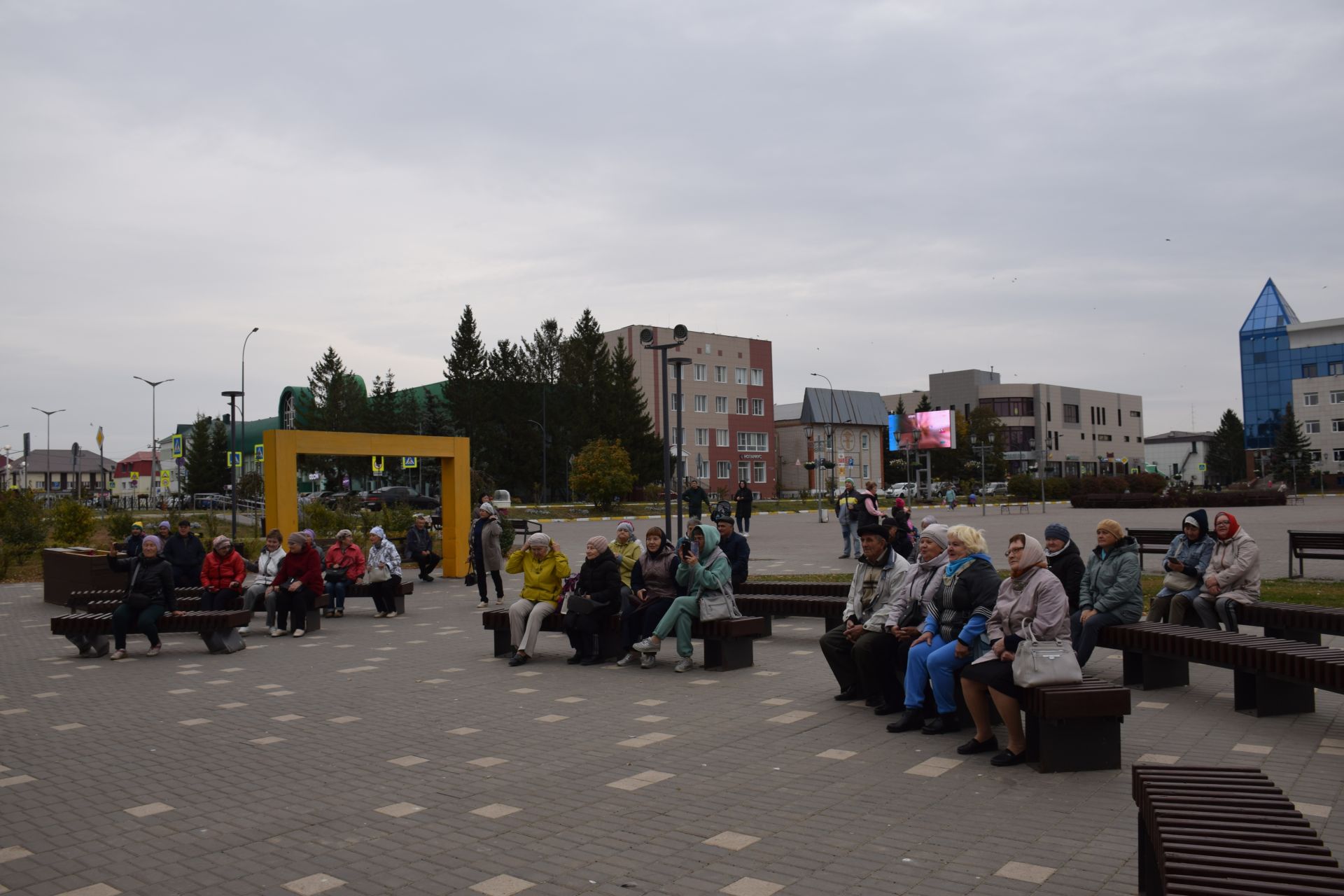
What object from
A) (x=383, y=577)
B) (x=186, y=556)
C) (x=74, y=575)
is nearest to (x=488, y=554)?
(x=383, y=577)

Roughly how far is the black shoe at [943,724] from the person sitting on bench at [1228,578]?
3630 millimetres

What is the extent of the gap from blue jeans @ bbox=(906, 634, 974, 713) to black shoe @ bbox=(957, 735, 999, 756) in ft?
1.52

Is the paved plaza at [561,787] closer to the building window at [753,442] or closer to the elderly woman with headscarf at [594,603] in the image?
the elderly woman with headscarf at [594,603]

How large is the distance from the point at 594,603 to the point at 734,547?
230cm

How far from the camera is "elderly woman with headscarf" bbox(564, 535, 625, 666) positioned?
35.2ft

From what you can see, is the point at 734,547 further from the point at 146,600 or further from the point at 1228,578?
the point at 146,600

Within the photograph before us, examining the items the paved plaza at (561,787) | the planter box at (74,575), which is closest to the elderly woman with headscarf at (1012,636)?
the paved plaza at (561,787)

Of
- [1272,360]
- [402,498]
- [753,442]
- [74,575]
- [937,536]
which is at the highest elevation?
[1272,360]

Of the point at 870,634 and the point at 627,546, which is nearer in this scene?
the point at 870,634

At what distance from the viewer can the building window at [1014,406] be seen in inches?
4961

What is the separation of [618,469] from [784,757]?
49.6m

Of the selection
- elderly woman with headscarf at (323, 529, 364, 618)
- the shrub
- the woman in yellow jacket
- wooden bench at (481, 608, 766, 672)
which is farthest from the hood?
the shrub

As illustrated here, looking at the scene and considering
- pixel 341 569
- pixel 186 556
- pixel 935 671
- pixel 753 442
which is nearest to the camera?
pixel 935 671

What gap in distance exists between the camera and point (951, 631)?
7113mm
